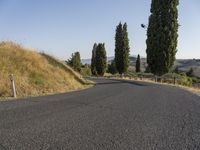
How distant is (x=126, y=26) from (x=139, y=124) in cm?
4629

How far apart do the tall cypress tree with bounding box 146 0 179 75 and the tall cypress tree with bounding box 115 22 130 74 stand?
16391mm

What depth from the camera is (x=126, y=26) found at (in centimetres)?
5066

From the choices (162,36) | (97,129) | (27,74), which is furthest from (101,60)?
(97,129)

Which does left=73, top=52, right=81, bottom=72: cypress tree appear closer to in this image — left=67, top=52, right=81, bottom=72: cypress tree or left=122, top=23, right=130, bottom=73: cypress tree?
left=67, top=52, right=81, bottom=72: cypress tree

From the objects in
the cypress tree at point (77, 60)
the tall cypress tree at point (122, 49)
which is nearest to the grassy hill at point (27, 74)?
the tall cypress tree at point (122, 49)

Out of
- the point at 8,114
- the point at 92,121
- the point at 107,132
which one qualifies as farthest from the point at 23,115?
the point at 107,132

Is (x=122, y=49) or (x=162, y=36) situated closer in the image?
(x=162, y=36)

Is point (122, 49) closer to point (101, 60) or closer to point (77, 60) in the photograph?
point (101, 60)

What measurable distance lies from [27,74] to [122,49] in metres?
35.2

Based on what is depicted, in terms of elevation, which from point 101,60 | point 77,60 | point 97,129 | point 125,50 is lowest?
point 97,129

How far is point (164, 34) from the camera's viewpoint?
30844 mm

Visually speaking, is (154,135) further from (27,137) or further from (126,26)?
(126,26)

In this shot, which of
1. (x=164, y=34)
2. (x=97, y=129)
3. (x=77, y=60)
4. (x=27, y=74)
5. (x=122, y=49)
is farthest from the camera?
(x=77, y=60)

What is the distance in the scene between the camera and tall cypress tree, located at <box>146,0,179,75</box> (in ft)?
101
